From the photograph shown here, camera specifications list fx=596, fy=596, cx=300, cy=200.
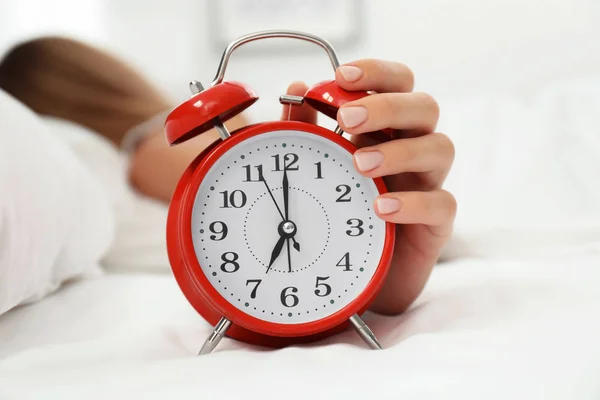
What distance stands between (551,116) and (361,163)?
1.19m

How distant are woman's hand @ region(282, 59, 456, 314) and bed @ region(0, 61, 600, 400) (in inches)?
2.0

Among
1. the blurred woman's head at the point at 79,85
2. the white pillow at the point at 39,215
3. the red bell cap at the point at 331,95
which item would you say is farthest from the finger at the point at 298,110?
the blurred woman's head at the point at 79,85

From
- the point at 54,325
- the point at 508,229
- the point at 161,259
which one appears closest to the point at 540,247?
the point at 508,229

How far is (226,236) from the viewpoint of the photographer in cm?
67

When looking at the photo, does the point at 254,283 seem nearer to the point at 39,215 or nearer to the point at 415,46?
the point at 39,215

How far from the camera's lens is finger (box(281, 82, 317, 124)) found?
0.80m

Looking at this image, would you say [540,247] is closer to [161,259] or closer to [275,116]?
[161,259]

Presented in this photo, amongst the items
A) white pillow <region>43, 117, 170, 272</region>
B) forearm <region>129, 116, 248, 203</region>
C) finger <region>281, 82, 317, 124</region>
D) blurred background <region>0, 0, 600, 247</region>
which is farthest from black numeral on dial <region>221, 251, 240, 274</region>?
blurred background <region>0, 0, 600, 247</region>

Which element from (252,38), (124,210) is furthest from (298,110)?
(124,210)

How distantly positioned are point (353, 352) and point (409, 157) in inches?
8.9

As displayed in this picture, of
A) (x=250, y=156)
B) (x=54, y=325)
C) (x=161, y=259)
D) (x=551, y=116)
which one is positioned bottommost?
(x=161, y=259)

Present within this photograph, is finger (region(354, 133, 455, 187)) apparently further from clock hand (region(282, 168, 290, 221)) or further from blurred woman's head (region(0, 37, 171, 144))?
blurred woman's head (region(0, 37, 171, 144))

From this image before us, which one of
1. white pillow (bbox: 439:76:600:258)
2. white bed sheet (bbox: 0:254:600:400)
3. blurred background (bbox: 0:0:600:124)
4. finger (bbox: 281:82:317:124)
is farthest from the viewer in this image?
blurred background (bbox: 0:0:600:124)

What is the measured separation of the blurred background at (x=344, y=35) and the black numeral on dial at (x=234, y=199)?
1.44 meters
